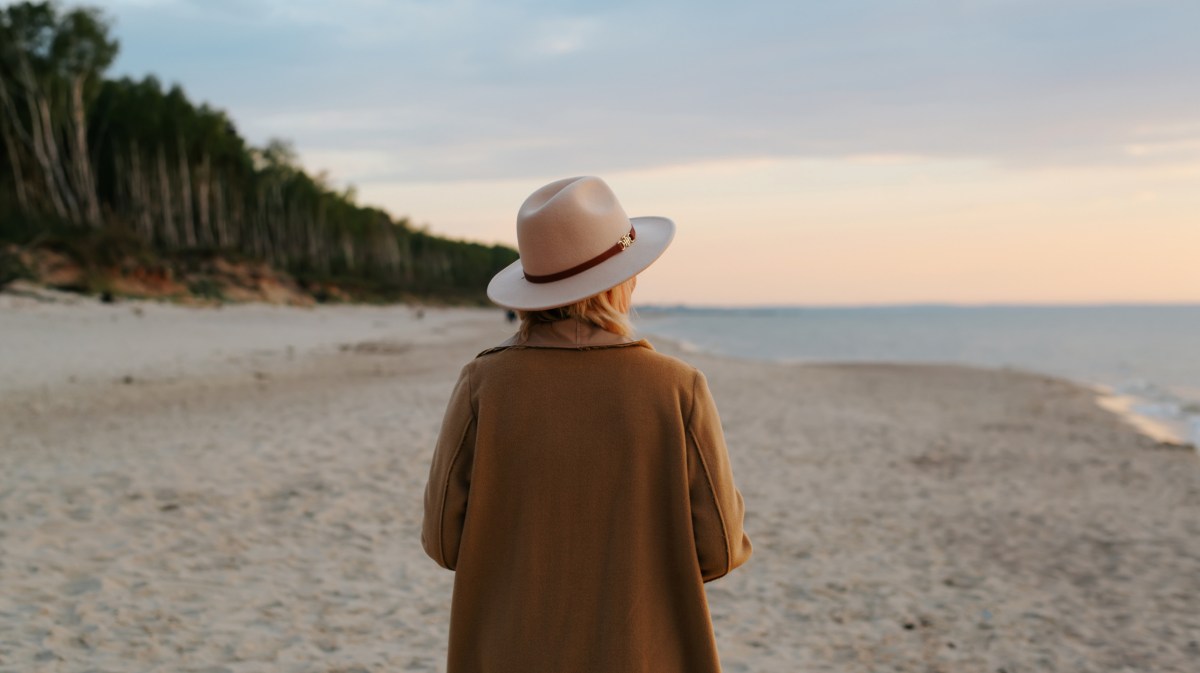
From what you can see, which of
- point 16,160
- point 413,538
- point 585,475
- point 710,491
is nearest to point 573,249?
point 585,475

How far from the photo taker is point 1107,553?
260 inches

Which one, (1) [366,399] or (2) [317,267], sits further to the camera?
Result: (2) [317,267]

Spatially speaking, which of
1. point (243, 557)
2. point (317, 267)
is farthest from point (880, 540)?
point (317, 267)

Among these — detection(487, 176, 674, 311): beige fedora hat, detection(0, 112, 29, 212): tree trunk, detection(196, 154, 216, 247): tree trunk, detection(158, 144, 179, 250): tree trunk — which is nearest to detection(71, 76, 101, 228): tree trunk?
detection(0, 112, 29, 212): tree trunk

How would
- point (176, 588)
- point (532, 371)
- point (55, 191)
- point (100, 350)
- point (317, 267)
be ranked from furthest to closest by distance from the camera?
point (317, 267) < point (55, 191) < point (100, 350) < point (176, 588) < point (532, 371)

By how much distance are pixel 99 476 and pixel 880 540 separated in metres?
6.15

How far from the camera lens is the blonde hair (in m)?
1.73

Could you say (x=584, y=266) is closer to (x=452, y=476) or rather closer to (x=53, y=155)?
(x=452, y=476)

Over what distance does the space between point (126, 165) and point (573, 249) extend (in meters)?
48.9

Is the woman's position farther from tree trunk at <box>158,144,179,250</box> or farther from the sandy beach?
tree trunk at <box>158,144,179,250</box>

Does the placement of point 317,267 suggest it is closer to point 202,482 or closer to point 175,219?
point 175,219

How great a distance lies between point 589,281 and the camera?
1.72 metres

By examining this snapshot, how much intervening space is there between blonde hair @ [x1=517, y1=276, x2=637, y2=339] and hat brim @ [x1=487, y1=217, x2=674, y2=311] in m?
0.03

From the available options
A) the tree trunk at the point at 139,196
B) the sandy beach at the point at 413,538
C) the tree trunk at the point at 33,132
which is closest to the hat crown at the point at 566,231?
the sandy beach at the point at 413,538
